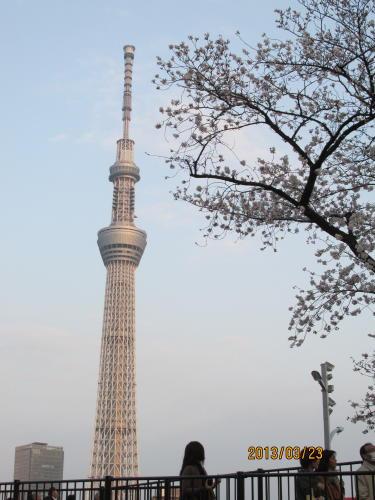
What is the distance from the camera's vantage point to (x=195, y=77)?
13008mm

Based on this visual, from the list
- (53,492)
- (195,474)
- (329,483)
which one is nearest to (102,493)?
(195,474)

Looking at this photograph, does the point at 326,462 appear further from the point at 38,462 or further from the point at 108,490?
the point at 38,462

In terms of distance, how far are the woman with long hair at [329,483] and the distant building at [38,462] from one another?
18539 cm

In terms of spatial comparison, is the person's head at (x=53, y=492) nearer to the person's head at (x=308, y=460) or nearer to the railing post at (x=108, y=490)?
the railing post at (x=108, y=490)

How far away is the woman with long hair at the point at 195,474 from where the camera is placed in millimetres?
7746

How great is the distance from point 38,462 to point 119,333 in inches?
3968

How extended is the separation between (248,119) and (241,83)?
2.18 ft

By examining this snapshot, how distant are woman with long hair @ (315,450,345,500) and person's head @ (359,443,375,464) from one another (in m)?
0.35

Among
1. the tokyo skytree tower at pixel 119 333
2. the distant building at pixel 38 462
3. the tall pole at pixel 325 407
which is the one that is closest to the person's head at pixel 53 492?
the tall pole at pixel 325 407

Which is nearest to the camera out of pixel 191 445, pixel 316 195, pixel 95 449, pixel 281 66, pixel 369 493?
pixel 369 493

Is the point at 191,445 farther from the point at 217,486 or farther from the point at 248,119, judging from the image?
the point at 248,119

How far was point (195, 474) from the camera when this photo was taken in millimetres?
8172

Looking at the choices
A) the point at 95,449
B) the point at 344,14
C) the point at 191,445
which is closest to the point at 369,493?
the point at 191,445

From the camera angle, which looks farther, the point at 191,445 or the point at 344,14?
the point at 344,14
